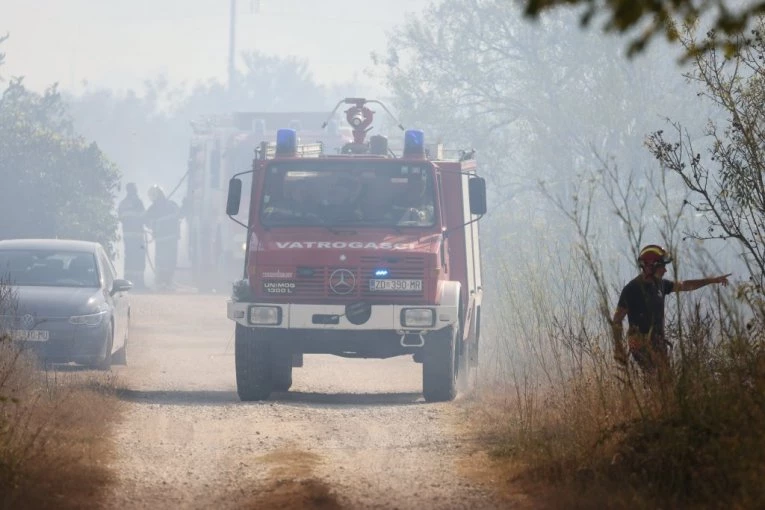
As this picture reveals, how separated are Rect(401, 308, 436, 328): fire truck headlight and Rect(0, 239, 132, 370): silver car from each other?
4054 mm

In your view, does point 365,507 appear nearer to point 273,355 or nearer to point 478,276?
point 273,355

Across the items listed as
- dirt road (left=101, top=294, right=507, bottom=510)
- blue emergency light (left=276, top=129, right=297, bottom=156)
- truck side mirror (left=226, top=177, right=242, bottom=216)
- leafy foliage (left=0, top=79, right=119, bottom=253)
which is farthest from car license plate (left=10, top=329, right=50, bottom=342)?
leafy foliage (left=0, top=79, right=119, bottom=253)

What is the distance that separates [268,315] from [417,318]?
140cm

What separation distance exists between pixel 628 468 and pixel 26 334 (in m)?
9.39

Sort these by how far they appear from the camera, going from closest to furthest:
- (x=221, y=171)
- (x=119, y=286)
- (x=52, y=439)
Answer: (x=52, y=439), (x=119, y=286), (x=221, y=171)

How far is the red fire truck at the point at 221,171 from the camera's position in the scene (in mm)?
35125

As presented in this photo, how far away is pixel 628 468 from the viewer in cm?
904

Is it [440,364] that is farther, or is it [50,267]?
[50,267]

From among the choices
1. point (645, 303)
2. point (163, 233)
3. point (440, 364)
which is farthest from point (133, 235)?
point (645, 303)

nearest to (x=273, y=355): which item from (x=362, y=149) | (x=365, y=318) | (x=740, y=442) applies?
(x=365, y=318)

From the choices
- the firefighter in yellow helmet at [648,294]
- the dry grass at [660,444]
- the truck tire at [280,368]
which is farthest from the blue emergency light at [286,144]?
the dry grass at [660,444]

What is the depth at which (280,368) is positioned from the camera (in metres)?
15.7

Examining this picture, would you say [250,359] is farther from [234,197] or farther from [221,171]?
[221,171]

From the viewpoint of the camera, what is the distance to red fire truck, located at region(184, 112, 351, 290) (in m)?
35.1
